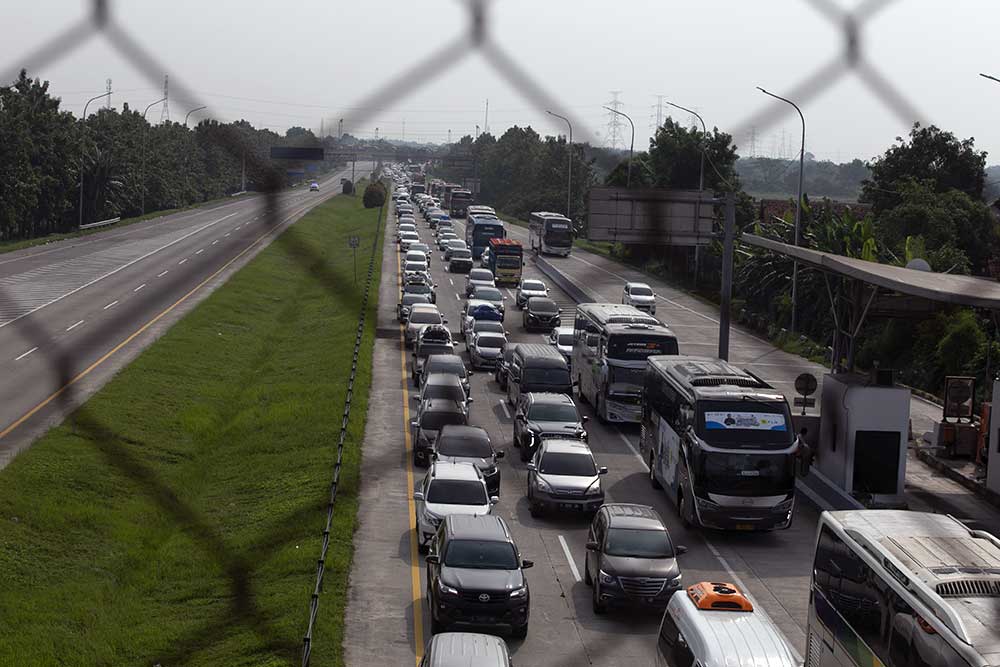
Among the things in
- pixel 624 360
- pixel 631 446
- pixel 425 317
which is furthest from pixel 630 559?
pixel 425 317

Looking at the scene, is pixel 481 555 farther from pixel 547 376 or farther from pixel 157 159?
pixel 547 376

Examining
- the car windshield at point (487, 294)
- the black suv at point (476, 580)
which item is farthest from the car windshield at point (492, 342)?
the black suv at point (476, 580)

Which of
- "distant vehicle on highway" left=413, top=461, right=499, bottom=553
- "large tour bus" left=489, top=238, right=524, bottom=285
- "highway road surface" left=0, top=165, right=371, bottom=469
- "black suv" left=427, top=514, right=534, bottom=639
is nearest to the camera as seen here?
"highway road surface" left=0, top=165, right=371, bottom=469

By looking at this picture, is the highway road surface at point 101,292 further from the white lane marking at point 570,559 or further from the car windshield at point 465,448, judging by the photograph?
the white lane marking at point 570,559

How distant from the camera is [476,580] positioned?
1117 centimetres

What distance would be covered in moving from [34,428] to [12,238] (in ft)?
62.8

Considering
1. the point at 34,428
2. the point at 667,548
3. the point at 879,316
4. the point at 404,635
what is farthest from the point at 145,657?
the point at 879,316

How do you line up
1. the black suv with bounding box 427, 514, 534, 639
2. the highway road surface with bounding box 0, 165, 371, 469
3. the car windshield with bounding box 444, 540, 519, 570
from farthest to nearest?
the car windshield with bounding box 444, 540, 519, 570, the black suv with bounding box 427, 514, 534, 639, the highway road surface with bounding box 0, 165, 371, 469

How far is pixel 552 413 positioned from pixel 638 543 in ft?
22.3

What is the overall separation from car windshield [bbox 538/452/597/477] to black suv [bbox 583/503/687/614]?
2.61 m

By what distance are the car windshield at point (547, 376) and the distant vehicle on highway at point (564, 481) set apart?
5.23m

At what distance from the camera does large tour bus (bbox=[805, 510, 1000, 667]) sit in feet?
19.0

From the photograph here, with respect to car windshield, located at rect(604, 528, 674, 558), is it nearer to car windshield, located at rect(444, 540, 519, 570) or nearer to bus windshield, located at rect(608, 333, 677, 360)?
car windshield, located at rect(444, 540, 519, 570)

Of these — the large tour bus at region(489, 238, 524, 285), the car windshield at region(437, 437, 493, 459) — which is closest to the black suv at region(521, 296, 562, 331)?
the large tour bus at region(489, 238, 524, 285)
